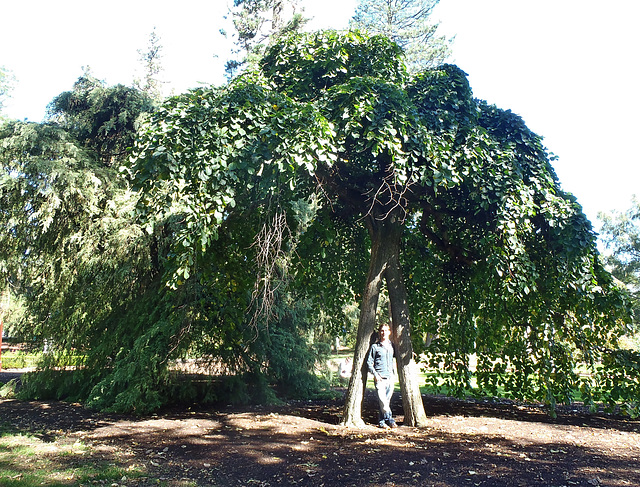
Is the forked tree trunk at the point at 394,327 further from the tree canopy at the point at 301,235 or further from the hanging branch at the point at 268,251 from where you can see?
the hanging branch at the point at 268,251

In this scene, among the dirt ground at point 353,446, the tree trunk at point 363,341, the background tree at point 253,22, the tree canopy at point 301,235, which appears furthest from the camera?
the background tree at point 253,22

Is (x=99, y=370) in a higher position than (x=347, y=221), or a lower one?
lower

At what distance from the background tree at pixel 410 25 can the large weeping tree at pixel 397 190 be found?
54.7 ft

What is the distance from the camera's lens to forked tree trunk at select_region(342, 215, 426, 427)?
629cm

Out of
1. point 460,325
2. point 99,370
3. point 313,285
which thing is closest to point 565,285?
point 460,325

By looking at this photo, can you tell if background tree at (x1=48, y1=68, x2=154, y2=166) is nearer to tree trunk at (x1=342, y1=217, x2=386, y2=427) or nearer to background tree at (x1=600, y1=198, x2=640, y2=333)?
tree trunk at (x1=342, y1=217, x2=386, y2=427)

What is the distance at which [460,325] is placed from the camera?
760cm

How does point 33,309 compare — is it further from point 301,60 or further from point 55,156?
point 301,60

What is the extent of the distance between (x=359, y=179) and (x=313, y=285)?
2083mm

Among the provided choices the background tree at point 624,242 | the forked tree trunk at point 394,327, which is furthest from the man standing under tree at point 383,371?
the background tree at point 624,242

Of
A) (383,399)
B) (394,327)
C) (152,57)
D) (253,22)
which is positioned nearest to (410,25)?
(253,22)

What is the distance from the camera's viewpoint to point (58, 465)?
430 cm

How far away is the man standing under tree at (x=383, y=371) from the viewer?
6.29m

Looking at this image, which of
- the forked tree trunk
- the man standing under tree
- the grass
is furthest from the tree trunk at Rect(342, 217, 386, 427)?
the grass
